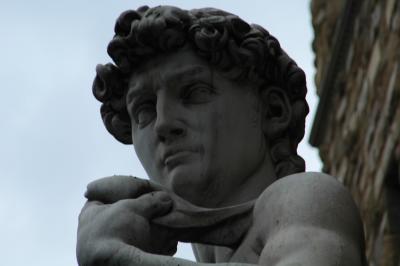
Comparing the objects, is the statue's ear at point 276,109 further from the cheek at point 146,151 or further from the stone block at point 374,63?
the stone block at point 374,63

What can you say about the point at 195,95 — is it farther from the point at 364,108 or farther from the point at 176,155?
the point at 364,108

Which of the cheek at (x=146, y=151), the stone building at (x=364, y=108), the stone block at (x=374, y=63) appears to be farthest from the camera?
the stone block at (x=374, y=63)

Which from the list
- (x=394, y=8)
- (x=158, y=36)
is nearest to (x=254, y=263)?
(x=158, y=36)

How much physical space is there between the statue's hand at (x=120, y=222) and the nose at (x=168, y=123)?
0.73 feet

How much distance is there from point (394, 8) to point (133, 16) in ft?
20.1

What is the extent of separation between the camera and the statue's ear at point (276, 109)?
4922 mm

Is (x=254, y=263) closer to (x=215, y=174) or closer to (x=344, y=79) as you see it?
(x=215, y=174)

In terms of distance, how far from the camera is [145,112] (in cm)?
482

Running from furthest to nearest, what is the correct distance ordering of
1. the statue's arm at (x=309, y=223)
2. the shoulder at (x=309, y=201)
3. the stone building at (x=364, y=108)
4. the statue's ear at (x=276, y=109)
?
the stone building at (x=364, y=108)
the statue's ear at (x=276, y=109)
the shoulder at (x=309, y=201)
the statue's arm at (x=309, y=223)

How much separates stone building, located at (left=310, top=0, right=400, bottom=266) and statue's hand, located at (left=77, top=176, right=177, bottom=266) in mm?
5700

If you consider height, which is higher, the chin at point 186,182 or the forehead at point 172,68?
the forehead at point 172,68

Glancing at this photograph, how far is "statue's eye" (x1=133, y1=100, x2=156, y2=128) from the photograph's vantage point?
15.8ft


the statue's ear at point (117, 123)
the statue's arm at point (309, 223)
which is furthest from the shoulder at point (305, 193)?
the statue's ear at point (117, 123)

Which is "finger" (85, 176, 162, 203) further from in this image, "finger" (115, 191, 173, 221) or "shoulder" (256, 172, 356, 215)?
"shoulder" (256, 172, 356, 215)
